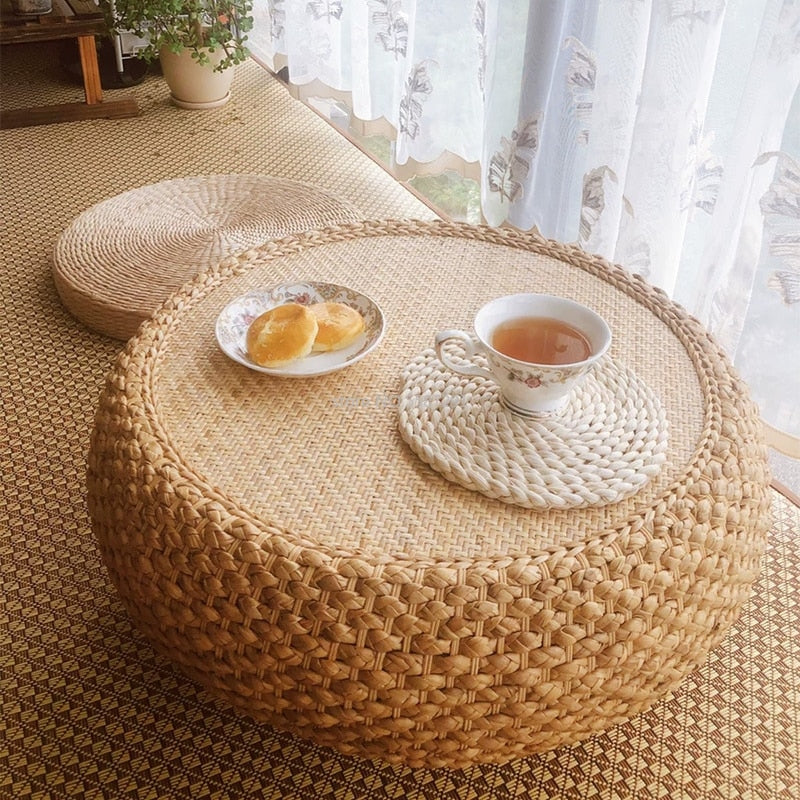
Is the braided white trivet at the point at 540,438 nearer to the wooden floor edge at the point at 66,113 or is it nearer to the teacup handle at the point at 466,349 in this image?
the teacup handle at the point at 466,349

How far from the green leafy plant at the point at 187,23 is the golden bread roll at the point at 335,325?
5.08 feet

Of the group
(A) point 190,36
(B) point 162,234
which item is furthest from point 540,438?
(A) point 190,36

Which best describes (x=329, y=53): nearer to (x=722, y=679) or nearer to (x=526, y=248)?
(x=526, y=248)

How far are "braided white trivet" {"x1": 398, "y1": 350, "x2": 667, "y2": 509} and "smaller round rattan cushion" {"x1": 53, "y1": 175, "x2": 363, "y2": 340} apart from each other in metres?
0.73

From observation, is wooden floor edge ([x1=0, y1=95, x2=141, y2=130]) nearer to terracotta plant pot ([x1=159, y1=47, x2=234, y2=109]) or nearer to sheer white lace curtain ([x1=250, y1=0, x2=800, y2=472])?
terracotta plant pot ([x1=159, y1=47, x2=234, y2=109])

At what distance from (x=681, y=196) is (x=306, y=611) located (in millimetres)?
966

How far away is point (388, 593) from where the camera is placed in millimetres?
703

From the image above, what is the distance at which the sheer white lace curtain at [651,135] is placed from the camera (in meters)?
1.23

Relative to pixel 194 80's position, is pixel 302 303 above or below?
above

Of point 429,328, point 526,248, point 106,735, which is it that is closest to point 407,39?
point 526,248

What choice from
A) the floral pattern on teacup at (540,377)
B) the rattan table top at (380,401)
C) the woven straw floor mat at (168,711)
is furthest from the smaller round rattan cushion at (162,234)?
the floral pattern on teacup at (540,377)

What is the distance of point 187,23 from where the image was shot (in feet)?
7.54

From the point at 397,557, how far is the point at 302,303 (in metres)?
0.39

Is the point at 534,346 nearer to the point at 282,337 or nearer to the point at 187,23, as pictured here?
the point at 282,337
